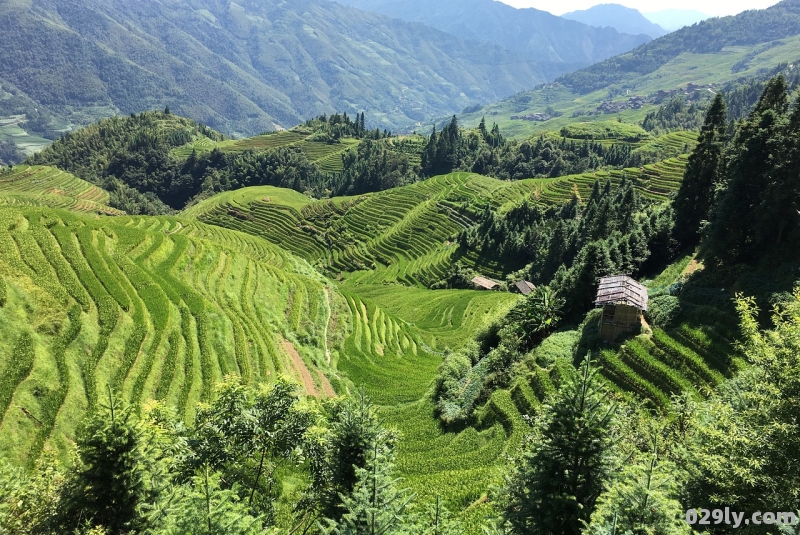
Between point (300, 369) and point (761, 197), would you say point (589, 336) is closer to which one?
point (761, 197)

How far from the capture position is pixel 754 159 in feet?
113

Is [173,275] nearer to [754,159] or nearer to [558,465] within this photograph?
[558,465]

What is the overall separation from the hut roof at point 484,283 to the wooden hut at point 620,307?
60.1 m

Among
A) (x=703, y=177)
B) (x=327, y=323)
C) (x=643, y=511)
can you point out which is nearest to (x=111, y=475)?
(x=643, y=511)

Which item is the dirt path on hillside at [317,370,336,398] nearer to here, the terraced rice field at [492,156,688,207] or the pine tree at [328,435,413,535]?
the pine tree at [328,435,413,535]

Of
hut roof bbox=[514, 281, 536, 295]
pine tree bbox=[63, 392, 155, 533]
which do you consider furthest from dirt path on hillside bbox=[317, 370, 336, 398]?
hut roof bbox=[514, 281, 536, 295]

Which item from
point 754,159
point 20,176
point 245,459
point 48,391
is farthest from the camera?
point 20,176

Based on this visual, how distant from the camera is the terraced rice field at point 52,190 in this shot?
146 m

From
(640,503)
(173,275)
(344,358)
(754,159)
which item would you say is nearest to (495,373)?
(344,358)

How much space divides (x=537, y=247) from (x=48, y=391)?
9216 cm

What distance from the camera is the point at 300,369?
127 ft

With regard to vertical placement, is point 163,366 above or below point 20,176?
below

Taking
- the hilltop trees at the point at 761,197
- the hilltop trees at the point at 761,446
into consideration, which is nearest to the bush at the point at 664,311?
the hilltop trees at the point at 761,197

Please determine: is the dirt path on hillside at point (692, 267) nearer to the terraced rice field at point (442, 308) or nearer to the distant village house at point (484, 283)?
the terraced rice field at point (442, 308)
